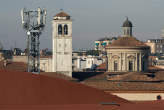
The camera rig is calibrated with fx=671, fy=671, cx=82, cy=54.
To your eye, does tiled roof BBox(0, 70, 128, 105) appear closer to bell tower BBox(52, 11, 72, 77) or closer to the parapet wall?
the parapet wall

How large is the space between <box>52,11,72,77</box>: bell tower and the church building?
439 inches

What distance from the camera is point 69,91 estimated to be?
1010 inches

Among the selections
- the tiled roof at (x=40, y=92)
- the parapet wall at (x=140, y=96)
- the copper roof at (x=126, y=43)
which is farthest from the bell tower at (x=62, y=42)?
the tiled roof at (x=40, y=92)

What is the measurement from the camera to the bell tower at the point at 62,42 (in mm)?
100375

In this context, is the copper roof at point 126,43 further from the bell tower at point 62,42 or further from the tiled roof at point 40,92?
the tiled roof at point 40,92

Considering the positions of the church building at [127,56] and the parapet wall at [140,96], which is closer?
the parapet wall at [140,96]

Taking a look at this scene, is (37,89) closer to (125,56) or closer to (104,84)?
(104,84)

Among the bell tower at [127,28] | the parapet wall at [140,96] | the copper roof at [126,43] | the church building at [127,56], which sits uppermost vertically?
the bell tower at [127,28]

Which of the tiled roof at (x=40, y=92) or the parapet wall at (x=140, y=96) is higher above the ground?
the tiled roof at (x=40, y=92)

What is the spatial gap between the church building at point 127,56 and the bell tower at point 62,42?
11154 millimetres

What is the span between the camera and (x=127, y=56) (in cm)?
11550

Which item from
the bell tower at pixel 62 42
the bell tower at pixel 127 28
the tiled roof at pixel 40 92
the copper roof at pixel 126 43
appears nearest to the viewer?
the tiled roof at pixel 40 92

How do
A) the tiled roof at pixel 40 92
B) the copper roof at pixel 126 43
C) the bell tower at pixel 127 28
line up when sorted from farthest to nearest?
the bell tower at pixel 127 28 < the copper roof at pixel 126 43 < the tiled roof at pixel 40 92

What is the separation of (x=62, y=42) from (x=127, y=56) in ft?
52.7
